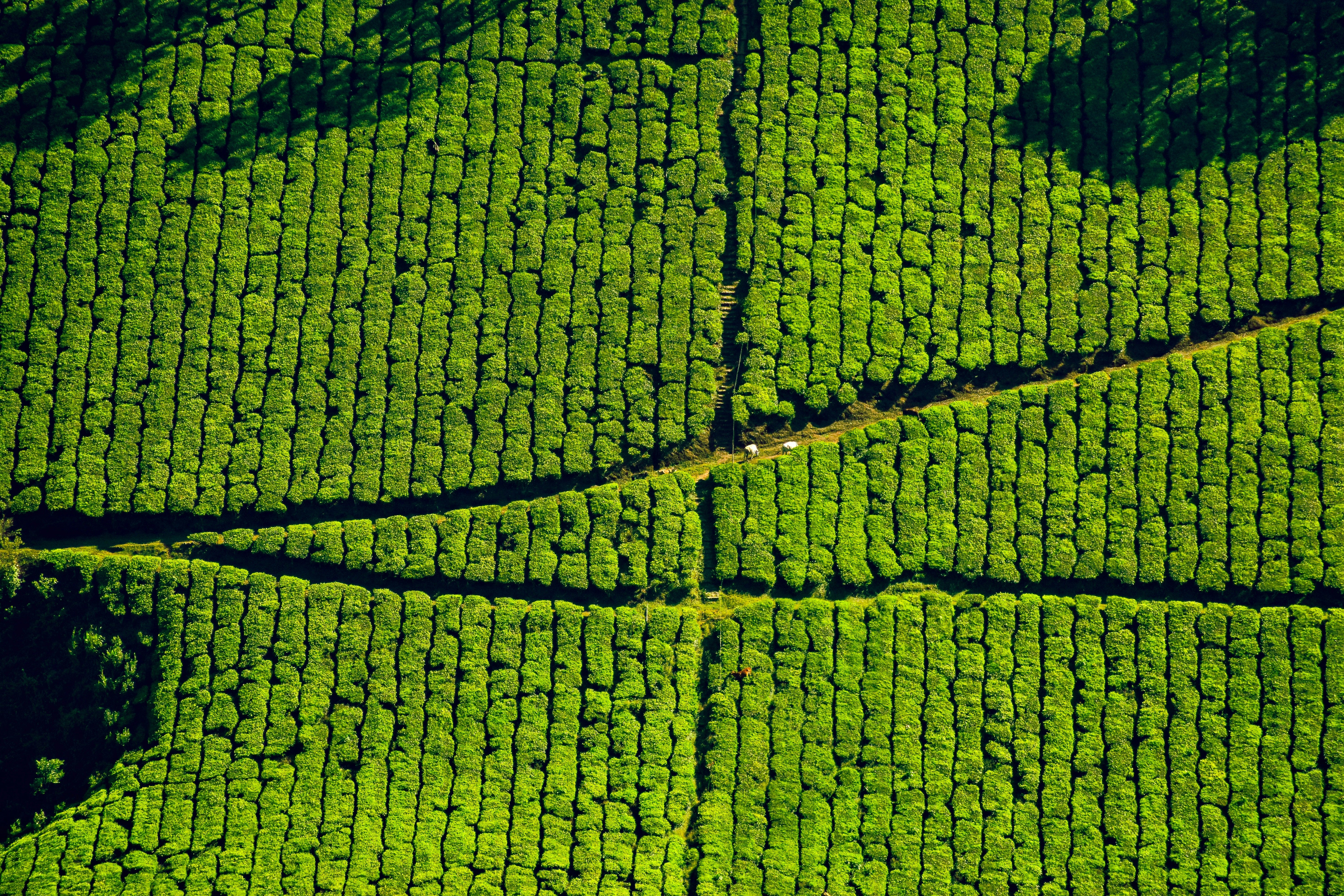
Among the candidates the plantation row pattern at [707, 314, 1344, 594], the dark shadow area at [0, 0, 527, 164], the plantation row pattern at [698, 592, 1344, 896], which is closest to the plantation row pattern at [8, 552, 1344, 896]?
the plantation row pattern at [698, 592, 1344, 896]

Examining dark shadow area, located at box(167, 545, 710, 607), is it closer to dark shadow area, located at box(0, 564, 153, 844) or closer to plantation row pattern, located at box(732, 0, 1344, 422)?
dark shadow area, located at box(0, 564, 153, 844)

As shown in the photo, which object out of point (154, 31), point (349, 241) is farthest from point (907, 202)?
point (154, 31)

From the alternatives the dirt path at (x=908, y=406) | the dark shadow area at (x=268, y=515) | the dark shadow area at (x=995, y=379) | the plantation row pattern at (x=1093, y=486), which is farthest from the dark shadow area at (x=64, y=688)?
the dark shadow area at (x=995, y=379)

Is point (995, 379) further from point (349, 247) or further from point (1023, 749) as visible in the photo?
point (349, 247)

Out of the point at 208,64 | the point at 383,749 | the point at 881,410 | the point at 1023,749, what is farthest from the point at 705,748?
the point at 208,64

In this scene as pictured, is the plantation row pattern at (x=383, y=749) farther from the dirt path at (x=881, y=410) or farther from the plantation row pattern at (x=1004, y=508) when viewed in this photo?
the dirt path at (x=881, y=410)
